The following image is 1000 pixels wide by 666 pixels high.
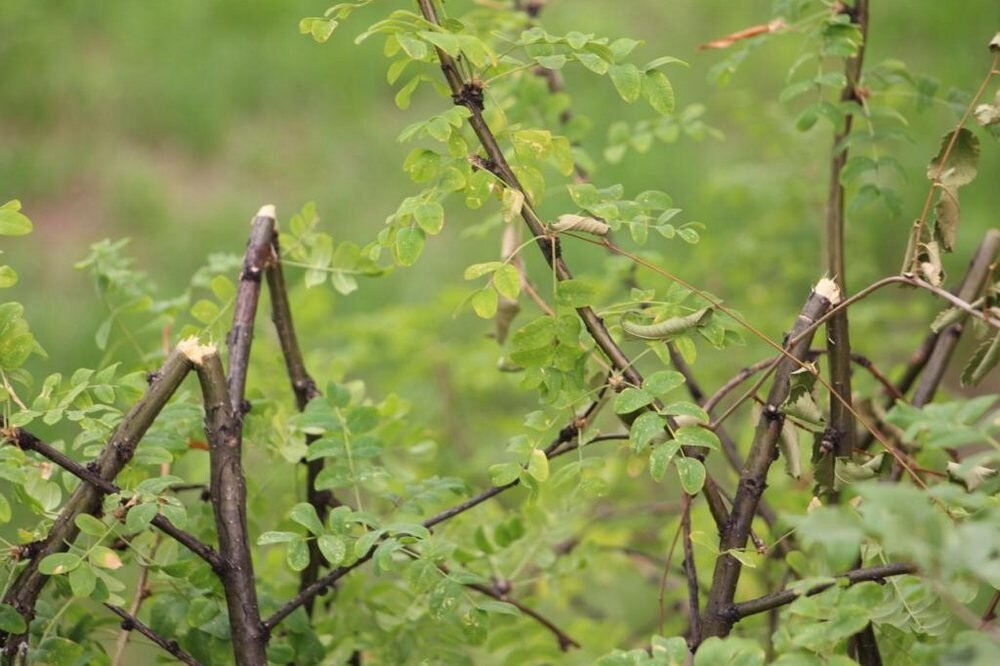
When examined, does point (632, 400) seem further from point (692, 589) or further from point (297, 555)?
point (297, 555)

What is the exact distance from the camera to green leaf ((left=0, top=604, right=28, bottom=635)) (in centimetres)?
149

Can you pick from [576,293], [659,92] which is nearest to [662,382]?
[576,293]

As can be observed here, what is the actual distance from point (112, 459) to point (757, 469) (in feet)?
2.78

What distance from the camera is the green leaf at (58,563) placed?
149cm

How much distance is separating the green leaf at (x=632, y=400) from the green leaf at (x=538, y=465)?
0.13 m

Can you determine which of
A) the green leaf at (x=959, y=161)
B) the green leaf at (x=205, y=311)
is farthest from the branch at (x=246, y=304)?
the green leaf at (x=959, y=161)

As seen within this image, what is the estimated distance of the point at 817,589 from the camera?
150cm

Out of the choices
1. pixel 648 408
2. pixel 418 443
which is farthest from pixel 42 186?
pixel 648 408

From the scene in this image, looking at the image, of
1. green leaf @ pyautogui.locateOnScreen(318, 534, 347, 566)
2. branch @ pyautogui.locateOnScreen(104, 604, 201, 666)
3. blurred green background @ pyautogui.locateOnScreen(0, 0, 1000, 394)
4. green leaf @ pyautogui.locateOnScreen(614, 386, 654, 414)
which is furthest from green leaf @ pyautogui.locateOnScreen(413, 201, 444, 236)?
blurred green background @ pyautogui.locateOnScreen(0, 0, 1000, 394)

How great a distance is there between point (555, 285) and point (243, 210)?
13.2 ft

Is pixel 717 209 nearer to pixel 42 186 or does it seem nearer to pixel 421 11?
pixel 42 186

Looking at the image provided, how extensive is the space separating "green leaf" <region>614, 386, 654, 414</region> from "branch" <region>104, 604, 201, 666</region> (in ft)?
2.28

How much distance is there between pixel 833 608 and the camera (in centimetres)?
130

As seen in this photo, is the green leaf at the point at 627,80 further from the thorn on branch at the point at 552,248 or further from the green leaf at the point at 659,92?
the thorn on branch at the point at 552,248
